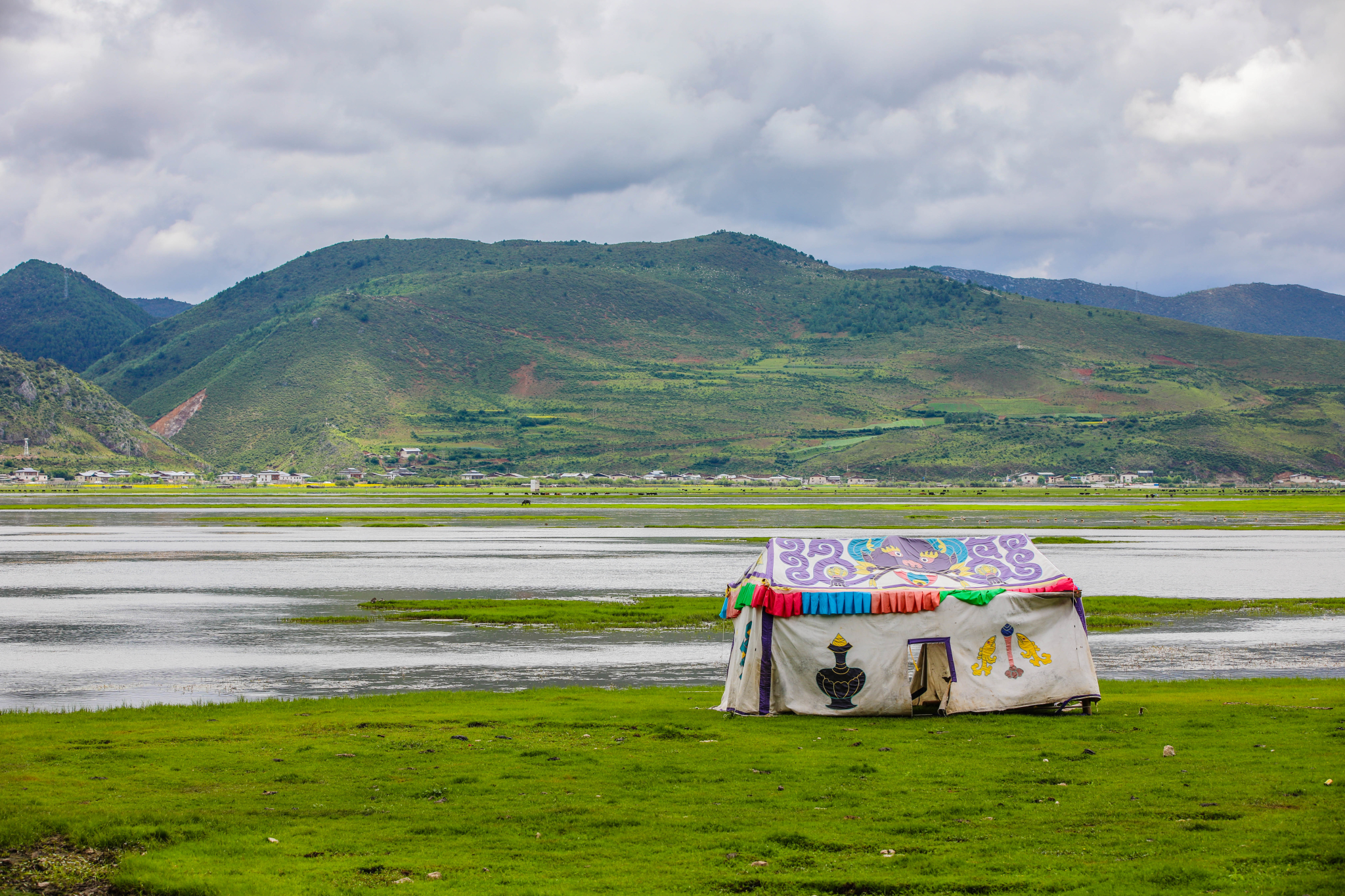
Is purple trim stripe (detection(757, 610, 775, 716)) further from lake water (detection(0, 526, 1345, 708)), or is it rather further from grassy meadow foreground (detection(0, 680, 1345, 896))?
lake water (detection(0, 526, 1345, 708))

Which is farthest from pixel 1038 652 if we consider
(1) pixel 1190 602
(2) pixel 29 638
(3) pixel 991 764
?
(2) pixel 29 638

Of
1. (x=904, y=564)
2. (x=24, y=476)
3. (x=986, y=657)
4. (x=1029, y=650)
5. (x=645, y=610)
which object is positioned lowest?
(x=645, y=610)

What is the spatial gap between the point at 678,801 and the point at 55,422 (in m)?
201

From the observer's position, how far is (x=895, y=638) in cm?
1723

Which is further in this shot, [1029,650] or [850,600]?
[1029,650]

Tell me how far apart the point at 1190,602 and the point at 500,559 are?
3083 centimetres

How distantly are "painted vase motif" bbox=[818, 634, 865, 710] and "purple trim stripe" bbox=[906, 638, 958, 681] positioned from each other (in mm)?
961

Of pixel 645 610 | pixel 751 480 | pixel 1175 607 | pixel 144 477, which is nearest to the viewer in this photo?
pixel 645 610

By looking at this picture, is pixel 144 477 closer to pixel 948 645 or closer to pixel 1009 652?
pixel 948 645

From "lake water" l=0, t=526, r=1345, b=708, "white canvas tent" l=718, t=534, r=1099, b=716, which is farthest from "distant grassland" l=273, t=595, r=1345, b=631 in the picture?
"white canvas tent" l=718, t=534, r=1099, b=716

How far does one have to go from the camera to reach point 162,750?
1510cm

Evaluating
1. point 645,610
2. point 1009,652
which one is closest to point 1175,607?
point 645,610

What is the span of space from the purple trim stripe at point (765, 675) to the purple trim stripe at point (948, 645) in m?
2.09

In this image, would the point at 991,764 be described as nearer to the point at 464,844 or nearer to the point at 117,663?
the point at 464,844
